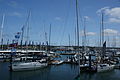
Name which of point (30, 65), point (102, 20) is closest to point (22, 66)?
point (30, 65)

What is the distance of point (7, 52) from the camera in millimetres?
73312

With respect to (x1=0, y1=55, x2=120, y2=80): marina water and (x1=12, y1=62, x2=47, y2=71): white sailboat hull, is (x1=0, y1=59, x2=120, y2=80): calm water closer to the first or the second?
(x1=0, y1=55, x2=120, y2=80): marina water

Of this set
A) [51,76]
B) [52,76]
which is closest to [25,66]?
[51,76]

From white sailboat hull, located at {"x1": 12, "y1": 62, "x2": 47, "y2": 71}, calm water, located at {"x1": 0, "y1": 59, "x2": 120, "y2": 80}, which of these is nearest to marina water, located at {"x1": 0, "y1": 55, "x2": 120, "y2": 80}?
calm water, located at {"x1": 0, "y1": 59, "x2": 120, "y2": 80}

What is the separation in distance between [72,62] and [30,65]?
19109 mm

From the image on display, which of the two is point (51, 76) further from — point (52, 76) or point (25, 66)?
point (25, 66)

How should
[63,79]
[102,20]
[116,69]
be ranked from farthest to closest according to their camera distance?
[102,20] < [116,69] < [63,79]

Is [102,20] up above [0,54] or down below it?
above

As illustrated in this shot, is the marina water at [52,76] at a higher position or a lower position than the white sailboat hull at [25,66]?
lower

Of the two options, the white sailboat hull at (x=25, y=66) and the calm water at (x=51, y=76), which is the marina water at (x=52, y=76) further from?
the white sailboat hull at (x=25, y=66)

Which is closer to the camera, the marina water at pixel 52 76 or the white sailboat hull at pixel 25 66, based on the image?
the marina water at pixel 52 76

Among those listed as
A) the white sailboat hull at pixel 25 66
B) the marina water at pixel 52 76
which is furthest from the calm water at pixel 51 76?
the white sailboat hull at pixel 25 66

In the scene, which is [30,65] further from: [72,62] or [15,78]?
[72,62]

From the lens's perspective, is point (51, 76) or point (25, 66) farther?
point (25, 66)
